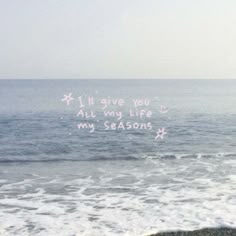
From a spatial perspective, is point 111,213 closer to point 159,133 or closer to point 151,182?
point 151,182

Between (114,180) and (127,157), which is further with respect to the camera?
(127,157)

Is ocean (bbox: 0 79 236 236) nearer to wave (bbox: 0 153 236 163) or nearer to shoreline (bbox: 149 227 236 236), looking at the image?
wave (bbox: 0 153 236 163)

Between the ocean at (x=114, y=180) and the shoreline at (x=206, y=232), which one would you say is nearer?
the shoreline at (x=206, y=232)

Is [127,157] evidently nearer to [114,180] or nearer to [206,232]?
[114,180]

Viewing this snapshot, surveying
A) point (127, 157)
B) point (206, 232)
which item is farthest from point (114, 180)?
point (206, 232)

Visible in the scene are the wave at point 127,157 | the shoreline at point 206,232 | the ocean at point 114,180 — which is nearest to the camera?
the shoreline at point 206,232

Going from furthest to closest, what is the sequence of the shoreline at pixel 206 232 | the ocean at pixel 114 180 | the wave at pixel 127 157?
the wave at pixel 127 157
the ocean at pixel 114 180
the shoreline at pixel 206 232

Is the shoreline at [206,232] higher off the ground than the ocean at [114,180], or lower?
higher

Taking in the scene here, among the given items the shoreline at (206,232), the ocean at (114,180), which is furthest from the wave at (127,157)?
the shoreline at (206,232)

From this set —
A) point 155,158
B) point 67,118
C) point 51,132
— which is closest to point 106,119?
point 67,118

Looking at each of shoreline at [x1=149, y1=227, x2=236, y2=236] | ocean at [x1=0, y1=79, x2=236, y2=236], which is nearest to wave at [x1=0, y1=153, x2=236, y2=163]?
ocean at [x1=0, y1=79, x2=236, y2=236]

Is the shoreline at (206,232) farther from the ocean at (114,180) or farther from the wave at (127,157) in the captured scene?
the wave at (127,157)

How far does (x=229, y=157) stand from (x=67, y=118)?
943 inches

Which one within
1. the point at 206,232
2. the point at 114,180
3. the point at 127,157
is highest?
the point at 206,232
